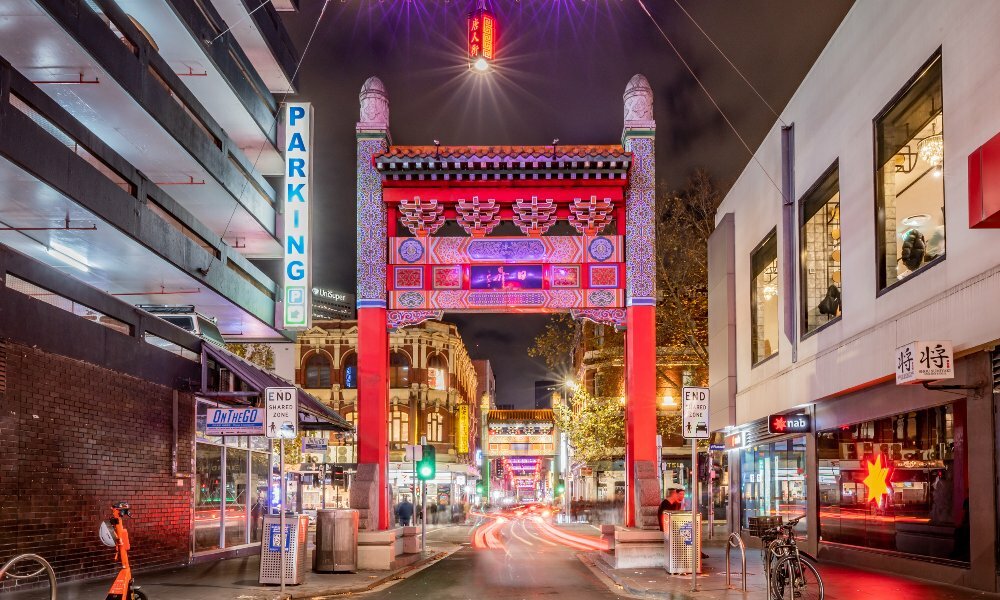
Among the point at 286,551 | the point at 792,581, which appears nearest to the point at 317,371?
the point at 286,551

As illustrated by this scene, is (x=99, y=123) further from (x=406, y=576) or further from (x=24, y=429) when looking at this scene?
(x=406, y=576)

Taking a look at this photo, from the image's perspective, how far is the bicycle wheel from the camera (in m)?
13.0

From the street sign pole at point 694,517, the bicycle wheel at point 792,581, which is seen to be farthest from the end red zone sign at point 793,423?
the bicycle wheel at point 792,581

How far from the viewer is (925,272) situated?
1656cm

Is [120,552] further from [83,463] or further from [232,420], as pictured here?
[232,420]

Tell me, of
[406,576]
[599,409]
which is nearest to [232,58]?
[406,576]

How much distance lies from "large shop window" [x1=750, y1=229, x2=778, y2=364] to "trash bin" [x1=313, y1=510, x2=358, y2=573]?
12810 mm

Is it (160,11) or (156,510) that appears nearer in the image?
(156,510)

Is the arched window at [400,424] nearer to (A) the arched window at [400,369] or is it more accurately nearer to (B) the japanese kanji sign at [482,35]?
(A) the arched window at [400,369]

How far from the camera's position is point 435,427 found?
74.8 m

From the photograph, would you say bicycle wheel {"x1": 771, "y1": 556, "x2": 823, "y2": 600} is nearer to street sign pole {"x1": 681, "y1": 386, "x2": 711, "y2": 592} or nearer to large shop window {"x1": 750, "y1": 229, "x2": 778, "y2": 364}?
street sign pole {"x1": 681, "y1": 386, "x2": 711, "y2": 592}

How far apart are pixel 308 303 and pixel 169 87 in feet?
26.8

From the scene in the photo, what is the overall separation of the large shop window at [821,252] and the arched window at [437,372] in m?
51.3

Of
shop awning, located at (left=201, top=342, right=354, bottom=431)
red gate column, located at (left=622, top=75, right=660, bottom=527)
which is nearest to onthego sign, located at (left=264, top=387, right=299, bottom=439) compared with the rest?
shop awning, located at (left=201, top=342, right=354, bottom=431)
